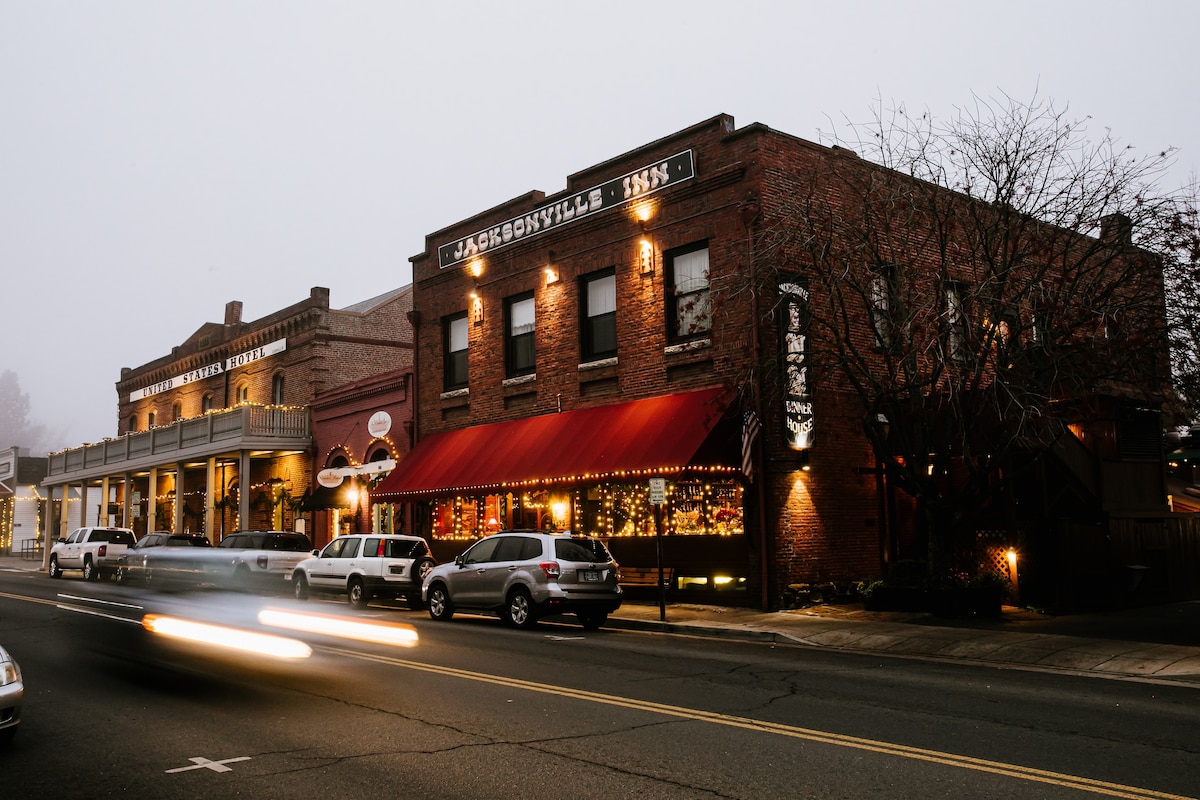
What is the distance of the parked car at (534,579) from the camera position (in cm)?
1669

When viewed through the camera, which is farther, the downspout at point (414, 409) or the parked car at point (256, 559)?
the downspout at point (414, 409)

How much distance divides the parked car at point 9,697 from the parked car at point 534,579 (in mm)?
9845

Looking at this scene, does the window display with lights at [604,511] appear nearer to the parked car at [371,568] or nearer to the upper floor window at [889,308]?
the parked car at [371,568]

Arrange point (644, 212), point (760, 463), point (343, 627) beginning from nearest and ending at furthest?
point (343, 627) → point (760, 463) → point (644, 212)

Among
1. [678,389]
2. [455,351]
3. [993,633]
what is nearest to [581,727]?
[993,633]

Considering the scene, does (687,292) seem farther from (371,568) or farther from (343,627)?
(343,627)

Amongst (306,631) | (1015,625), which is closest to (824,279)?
(1015,625)

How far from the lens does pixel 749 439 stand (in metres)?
18.6

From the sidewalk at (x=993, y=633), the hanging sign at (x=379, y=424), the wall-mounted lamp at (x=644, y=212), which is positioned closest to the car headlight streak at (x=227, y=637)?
the sidewalk at (x=993, y=633)

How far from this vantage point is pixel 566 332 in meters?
23.6

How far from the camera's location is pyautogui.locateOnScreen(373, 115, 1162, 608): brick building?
18859 millimetres

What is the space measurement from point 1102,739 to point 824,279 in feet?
34.8

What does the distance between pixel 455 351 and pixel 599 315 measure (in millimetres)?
5818

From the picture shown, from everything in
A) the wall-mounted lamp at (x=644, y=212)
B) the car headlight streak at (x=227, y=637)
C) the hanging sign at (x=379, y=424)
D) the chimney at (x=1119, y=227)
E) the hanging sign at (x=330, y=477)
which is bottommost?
the car headlight streak at (x=227, y=637)
